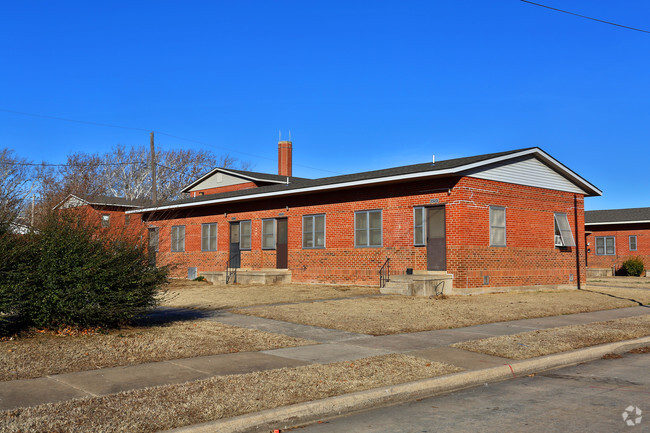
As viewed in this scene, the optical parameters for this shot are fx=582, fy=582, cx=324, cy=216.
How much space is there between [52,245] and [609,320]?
12576 millimetres

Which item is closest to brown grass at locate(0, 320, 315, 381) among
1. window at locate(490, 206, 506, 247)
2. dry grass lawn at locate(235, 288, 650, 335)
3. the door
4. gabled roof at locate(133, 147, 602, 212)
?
dry grass lawn at locate(235, 288, 650, 335)

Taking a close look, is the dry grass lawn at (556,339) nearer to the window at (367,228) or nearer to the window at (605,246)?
the window at (367,228)

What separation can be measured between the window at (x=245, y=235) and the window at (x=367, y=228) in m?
7.10

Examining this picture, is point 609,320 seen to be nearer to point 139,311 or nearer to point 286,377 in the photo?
point 286,377

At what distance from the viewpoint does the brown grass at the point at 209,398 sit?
18.2 feet

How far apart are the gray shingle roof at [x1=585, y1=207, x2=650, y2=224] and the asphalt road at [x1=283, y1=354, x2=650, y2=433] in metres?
35.6

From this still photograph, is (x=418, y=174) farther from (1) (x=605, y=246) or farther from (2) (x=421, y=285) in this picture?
(1) (x=605, y=246)

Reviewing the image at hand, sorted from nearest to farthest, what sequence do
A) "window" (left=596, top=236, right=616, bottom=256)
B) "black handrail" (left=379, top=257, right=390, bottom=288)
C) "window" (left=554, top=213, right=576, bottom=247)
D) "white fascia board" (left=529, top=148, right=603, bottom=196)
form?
"black handrail" (left=379, top=257, right=390, bottom=288)
"white fascia board" (left=529, top=148, right=603, bottom=196)
"window" (left=554, top=213, right=576, bottom=247)
"window" (left=596, top=236, right=616, bottom=256)

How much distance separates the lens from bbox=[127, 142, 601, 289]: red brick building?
68.9 ft

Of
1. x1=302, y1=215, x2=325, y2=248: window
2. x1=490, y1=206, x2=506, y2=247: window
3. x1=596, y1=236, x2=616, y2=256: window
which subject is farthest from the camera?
x1=596, y1=236, x2=616, y2=256: window

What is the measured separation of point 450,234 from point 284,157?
25.9 metres

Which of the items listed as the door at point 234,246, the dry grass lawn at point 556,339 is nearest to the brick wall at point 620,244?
the door at point 234,246

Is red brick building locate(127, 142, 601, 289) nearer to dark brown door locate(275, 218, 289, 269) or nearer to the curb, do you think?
dark brown door locate(275, 218, 289, 269)

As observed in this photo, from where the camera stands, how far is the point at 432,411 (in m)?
6.67
